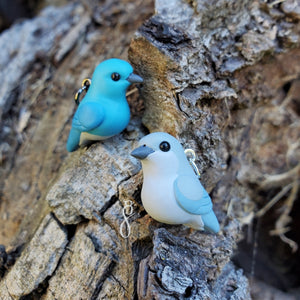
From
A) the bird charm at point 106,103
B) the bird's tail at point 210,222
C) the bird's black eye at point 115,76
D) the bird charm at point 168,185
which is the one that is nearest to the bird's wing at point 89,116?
the bird charm at point 106,103

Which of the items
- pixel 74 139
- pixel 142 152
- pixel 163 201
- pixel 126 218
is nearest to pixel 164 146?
pixel 142 152

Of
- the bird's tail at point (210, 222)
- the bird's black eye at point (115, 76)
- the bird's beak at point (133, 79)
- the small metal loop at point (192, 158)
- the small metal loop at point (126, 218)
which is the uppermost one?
the bird's black eye at point (115, 76)

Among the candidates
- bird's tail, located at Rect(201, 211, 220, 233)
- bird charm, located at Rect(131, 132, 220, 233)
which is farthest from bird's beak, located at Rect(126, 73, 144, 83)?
bird's tail, located at Rect(201, 211, 220, 233)

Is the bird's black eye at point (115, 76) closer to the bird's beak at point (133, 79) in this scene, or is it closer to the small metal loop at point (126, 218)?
the bird's beak at point (133, 79)

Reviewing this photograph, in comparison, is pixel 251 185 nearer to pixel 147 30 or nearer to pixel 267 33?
pixel 267 33

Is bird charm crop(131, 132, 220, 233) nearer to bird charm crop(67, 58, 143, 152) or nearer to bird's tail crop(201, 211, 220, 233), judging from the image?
bird's tail crop(201, 211, 220, 233)

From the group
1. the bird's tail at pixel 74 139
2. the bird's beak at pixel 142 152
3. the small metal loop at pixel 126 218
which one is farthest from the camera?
the bird's tail at pixel 74 139
